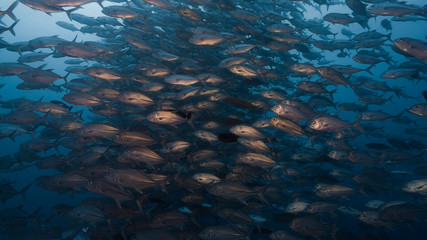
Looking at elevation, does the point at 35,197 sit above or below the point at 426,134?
below

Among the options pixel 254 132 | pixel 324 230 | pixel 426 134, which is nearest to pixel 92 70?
pixel 254 132

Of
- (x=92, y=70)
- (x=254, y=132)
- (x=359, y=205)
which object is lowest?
(x=359, y=205)

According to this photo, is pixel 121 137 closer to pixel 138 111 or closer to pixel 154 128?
pixel 154 128

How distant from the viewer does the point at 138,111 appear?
7684mm

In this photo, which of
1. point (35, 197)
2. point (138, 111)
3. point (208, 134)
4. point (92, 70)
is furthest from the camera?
point (35, 197)

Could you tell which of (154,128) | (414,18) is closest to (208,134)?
(154,128)

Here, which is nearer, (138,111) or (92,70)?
(92,70)

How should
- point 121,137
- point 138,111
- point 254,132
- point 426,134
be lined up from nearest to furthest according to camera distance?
point 121,137 → point 254,132 → point 138,111 → point 426,134

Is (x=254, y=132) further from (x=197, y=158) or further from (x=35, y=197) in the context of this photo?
(x=35, y=197)

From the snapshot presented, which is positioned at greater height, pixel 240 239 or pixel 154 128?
pixel 154 128

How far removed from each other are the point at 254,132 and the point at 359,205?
44.8ft

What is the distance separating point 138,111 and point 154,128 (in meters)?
1.14

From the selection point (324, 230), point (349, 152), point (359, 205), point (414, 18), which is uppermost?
point (414, 18)

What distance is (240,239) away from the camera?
492cm
